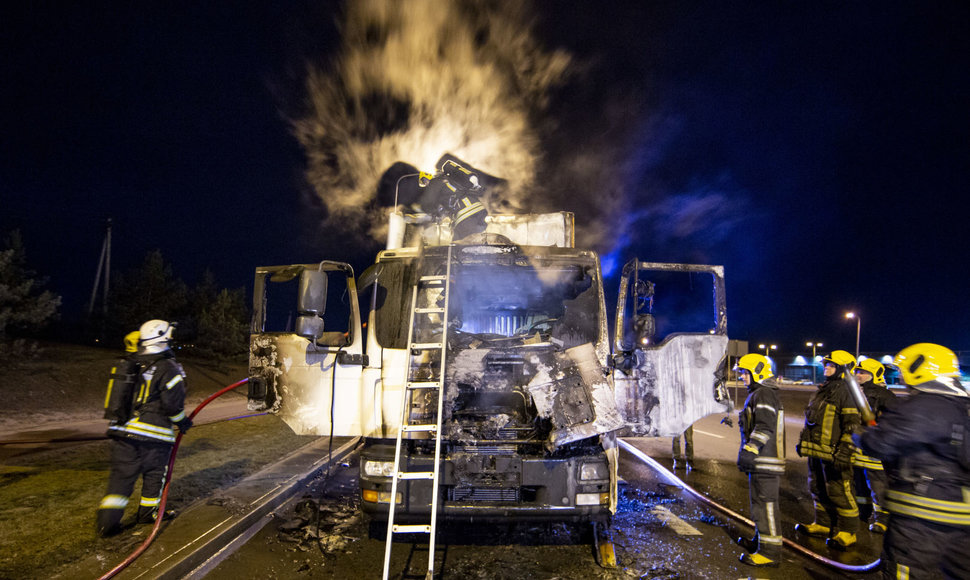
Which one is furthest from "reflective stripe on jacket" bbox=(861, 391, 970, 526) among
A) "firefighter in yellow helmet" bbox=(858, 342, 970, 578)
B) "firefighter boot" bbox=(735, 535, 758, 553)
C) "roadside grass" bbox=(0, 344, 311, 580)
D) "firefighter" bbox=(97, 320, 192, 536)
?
"firefighter" bbox=(97, 320, 192, 536)

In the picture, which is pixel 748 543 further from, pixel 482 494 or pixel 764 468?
pixel 482 494

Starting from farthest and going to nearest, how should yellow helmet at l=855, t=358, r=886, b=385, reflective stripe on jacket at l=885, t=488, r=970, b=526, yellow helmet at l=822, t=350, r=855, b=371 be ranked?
yellow helmet at l=855, t=358, r=886, b=385
yellow helmet at l=822, t=350, r=855, b=371
reflective stripe on jacket at l=885, t=488, r=970, b=526

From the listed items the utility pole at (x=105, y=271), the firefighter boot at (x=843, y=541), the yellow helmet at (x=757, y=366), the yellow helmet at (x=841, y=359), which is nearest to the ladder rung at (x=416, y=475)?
the yellow helmet at (x=757, y=366)

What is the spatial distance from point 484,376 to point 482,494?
992 millimetres

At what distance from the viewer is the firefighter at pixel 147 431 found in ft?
13.3

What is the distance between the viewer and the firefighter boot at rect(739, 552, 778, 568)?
12.8 feet

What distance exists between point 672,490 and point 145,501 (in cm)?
626

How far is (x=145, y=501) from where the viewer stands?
426 cm

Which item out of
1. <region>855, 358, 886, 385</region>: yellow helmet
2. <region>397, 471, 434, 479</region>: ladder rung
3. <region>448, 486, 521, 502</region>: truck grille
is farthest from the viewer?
<region>855, 358, 886, 385</region>: yellow helmet

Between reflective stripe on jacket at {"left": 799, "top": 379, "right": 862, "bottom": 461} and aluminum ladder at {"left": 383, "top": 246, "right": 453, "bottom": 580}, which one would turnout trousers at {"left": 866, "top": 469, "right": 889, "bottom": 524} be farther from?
aluminum ladder at {"left": 383, "top": 246, "right": 453, "bottom": 580}

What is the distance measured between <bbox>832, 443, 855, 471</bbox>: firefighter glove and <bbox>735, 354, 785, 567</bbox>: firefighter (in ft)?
3.63

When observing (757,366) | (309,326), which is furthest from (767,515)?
(309,326)

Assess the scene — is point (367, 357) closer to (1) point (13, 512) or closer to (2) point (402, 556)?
(2) point (402, 556)

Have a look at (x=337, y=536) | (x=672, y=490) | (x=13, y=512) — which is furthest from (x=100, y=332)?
(x=672, y=490)
